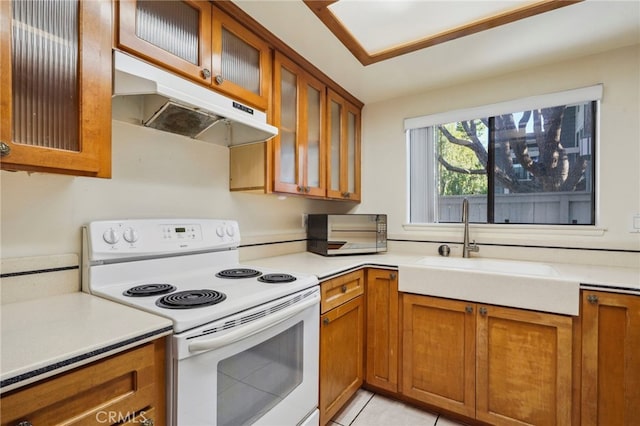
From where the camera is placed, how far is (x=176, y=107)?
49.8 inches

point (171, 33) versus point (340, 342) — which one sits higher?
point (171, 33)

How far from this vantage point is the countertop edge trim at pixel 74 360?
1.88ft

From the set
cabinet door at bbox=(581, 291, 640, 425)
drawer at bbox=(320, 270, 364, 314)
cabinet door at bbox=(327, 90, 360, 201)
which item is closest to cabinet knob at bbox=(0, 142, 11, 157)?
drawer at bbox=(320, 270, 364, 314)

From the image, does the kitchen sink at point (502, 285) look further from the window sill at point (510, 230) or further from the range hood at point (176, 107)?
the range hood at point (176, 107)

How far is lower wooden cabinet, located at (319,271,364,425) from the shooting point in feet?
5.17

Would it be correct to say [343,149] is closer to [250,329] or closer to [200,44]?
[200,44]

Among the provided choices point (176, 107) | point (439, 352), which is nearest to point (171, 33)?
point (176, 107)

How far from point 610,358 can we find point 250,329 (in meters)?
1.62

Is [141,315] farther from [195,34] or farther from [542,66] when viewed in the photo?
[542,66]

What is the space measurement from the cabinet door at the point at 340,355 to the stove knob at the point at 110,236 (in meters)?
1.01

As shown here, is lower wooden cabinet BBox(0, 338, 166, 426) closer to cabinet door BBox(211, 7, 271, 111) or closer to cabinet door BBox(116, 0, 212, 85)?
cabinet door BBox(116, 0, 212, 85)

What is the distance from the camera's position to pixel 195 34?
4.33 ft

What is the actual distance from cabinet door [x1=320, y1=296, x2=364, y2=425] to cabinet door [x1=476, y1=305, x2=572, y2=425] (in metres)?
0.68

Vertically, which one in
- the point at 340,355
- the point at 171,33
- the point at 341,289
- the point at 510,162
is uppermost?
the point at 171,33
